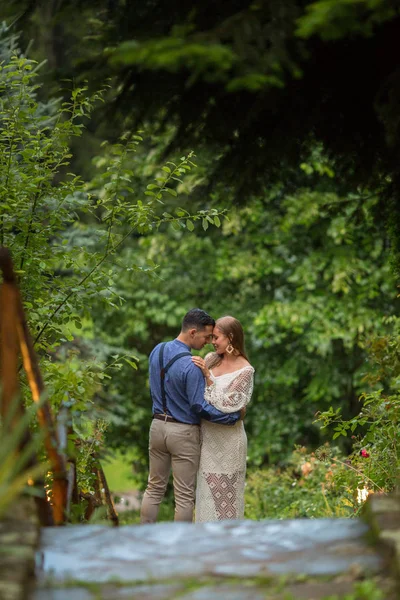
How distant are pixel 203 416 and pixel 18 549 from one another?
11.2 ft

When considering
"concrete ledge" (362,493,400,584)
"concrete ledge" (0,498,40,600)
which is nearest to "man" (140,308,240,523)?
"concrete ledge" (362,493,400,584)

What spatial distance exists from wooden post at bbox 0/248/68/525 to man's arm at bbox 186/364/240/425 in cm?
236

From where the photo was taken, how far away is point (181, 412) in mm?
6367

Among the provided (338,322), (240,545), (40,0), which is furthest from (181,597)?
(338,322)

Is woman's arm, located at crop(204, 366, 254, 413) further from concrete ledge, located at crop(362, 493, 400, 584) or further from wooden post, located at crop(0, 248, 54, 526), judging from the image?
wooden post, located at crop(0, 248, 54, 526)

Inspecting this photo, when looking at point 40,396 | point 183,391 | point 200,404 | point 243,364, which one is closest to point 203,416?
point 200,404

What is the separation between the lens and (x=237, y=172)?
4.12 meters

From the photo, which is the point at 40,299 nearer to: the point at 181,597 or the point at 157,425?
the point at 157,425

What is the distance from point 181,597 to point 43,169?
344 centimetres

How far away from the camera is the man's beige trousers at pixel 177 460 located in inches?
250

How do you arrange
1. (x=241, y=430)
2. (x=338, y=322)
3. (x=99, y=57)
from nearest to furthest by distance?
(x=99, y=57) < (x=241, y=430) < (x=338, y=322)

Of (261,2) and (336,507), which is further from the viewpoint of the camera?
(336,507)

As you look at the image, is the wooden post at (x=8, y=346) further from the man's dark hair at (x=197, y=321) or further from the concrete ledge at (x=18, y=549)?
the man's dark hair at (x=197, y=321)

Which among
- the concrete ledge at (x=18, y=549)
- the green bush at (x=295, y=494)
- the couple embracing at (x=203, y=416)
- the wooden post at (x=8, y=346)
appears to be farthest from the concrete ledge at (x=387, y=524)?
the green bush at (x=295, y=494)
